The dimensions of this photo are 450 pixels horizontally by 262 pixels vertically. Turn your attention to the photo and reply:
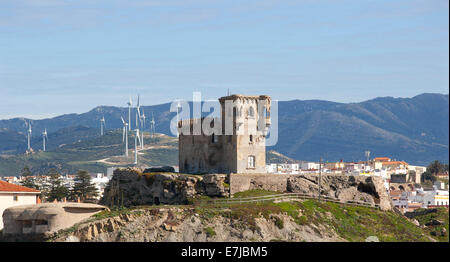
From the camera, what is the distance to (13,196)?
8175 cm

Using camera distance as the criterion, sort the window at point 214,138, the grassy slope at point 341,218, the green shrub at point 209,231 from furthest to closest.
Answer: the window at point 214,138, the grassy slope at point 341,218, the green shrub at point 209,231

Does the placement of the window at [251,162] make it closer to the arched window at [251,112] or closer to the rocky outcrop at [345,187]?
the rocky outcrop at [345,187]

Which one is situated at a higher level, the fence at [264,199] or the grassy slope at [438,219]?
the fence at [264,199]

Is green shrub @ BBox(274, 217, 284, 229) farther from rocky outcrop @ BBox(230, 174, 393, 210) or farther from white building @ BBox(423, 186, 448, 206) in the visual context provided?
white building @ BBox(423, 186, 448, 206)

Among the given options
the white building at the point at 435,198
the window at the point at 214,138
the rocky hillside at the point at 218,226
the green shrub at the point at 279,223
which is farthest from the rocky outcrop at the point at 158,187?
the white building at the point at 435,198

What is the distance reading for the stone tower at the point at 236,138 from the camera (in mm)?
84938

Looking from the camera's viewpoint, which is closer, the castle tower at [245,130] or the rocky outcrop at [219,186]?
the rocky outcrop at [219,186]

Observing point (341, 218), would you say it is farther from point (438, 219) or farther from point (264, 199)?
point (438, 219)

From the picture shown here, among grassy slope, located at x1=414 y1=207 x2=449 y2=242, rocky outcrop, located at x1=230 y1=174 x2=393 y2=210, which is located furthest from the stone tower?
grassy slope, located at x1=414 y1=207 x2=449 y2=242

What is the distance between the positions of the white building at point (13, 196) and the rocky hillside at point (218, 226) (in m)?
11.0

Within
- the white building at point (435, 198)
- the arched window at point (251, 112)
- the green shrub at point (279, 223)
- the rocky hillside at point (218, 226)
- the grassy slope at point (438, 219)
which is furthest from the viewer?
the white building at point (435, 198)

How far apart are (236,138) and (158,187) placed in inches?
359

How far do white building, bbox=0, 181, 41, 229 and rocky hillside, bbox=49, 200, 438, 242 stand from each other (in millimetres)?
11022
